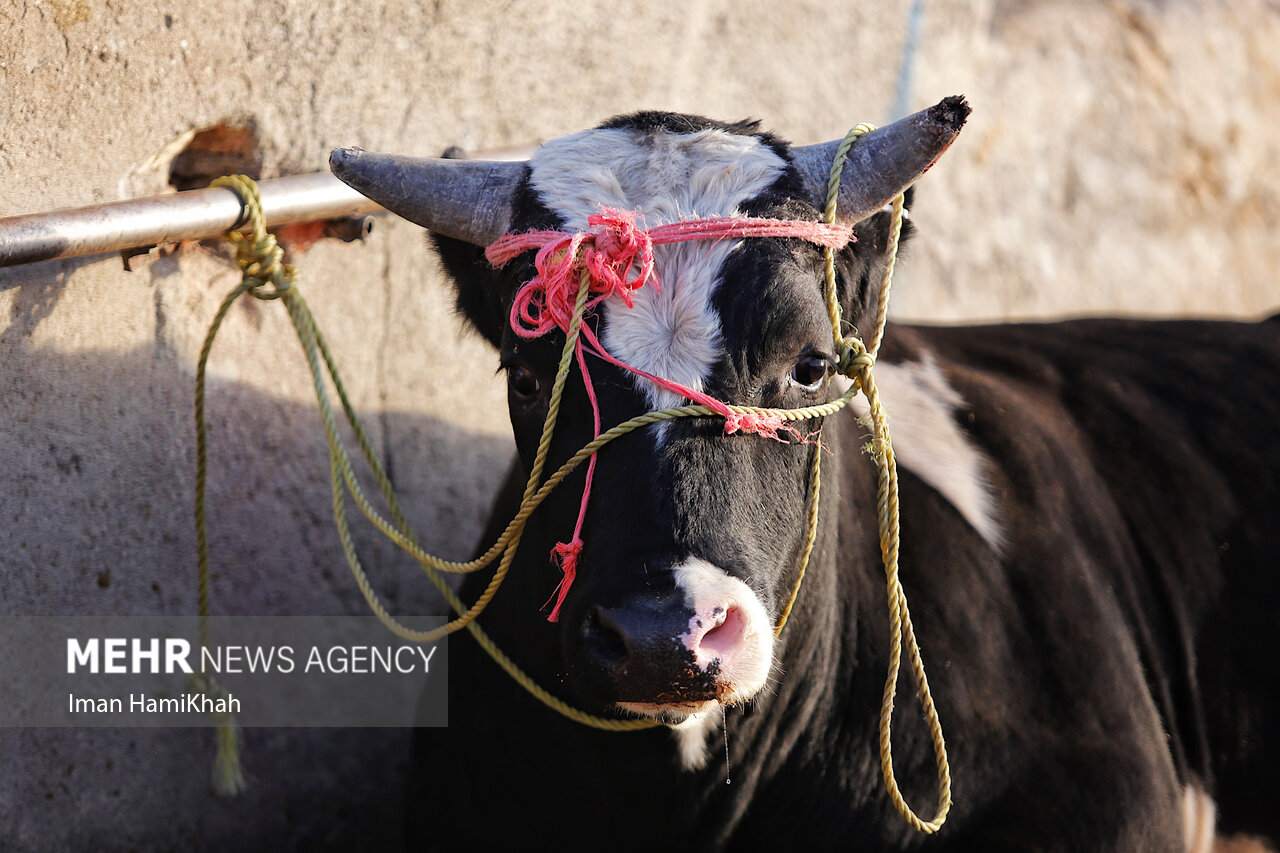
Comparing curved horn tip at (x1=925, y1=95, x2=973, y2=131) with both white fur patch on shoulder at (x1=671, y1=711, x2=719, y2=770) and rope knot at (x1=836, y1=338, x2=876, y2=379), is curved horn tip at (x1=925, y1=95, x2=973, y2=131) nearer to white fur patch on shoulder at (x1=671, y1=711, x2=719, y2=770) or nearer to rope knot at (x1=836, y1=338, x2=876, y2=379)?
rope knot at (x1=836, y1=338, x2=876, y2=379)

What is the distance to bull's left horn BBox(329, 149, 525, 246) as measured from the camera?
2.39 m

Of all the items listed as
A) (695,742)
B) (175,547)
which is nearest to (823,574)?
(695,742)

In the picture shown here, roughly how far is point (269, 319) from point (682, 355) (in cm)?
150

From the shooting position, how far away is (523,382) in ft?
7.66

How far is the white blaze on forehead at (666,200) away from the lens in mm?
2109

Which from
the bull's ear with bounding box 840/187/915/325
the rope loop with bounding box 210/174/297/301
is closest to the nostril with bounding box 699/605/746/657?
the bull's ear with bounding box 840/187/915/325

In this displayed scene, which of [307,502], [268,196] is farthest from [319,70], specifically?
[307,502]

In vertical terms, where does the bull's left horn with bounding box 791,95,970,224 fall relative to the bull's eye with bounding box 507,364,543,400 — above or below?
above

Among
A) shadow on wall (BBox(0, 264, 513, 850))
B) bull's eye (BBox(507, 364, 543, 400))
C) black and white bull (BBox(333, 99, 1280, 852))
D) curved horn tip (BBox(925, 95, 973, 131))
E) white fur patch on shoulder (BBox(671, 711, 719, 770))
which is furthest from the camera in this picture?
shadow on wall (BBox(0, 264, 513, 850))

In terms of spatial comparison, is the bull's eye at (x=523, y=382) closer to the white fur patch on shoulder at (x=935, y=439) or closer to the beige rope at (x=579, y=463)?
the beige rope at (x=579, y=463)

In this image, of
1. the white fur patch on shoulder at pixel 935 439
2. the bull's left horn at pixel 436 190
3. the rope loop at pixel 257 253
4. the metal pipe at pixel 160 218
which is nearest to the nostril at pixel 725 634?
the bull's left horn at pixel 436 190

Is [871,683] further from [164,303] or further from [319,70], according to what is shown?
[319,70]

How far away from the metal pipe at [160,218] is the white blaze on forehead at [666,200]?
29.8 inches

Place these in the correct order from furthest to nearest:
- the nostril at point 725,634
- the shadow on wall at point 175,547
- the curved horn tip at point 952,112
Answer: the shadow on wall at point 175,547 < the curved horn tip at point 952,112 < the nostril at point 725,634
